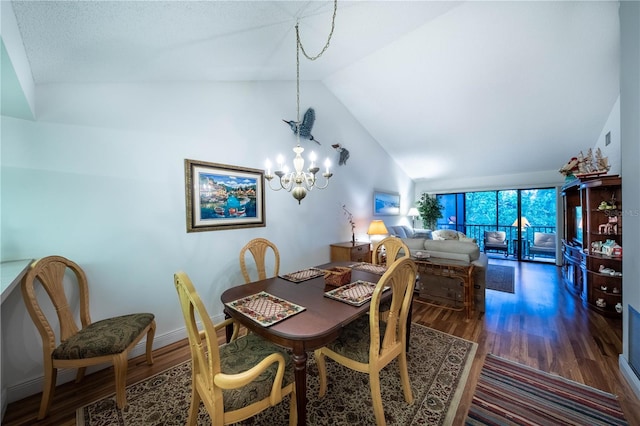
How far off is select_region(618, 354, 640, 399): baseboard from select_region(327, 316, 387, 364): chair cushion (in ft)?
5.92

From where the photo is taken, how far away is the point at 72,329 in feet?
5.81

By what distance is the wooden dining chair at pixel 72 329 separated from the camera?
1509 millimetres

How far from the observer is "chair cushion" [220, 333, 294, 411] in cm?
111

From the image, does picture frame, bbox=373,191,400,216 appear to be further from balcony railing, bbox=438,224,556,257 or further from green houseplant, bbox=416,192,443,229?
balcony railing, bbox=438,224,556,257

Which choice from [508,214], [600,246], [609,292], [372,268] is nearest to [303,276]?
[372,268]

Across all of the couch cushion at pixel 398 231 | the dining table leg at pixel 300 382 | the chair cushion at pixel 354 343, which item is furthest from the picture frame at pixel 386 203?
the dining table leg at pixel 300 382

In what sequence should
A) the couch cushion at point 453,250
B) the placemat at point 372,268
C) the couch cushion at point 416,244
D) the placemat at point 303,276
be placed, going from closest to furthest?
the placemat at point 303,276, the placemat at point 372,268, the couch cushion at point 453,250, the couch cushion at point 416,244

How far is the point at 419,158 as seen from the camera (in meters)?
6.04

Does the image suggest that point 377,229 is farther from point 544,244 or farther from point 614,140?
point 544,244

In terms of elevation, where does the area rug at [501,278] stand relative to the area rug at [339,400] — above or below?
below

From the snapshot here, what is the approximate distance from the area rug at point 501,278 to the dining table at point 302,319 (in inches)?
132

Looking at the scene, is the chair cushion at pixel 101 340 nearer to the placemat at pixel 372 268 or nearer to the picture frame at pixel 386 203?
the placemat at pixel 372 268

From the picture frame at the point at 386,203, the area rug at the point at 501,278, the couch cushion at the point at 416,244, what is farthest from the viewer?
the picture frame at the point at 386,203

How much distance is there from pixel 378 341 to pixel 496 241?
6572 mm
